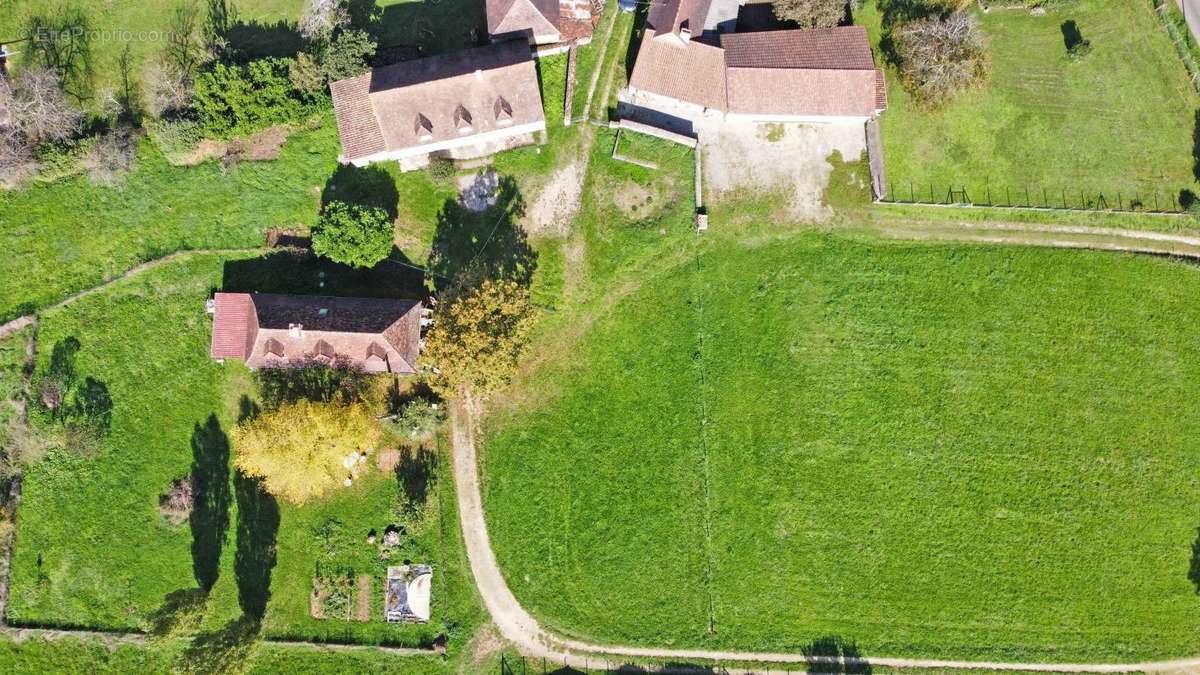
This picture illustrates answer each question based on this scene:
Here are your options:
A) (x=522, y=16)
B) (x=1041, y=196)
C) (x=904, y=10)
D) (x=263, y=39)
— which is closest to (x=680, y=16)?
(x=522, y=16)

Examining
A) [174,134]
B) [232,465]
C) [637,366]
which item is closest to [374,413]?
[232,465]

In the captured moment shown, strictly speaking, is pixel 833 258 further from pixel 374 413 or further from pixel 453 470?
pixel 374 413

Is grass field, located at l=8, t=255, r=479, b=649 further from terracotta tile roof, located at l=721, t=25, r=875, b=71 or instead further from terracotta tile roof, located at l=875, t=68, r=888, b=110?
terracotta tile roof, located at l=875, t=68, r=888, b=110

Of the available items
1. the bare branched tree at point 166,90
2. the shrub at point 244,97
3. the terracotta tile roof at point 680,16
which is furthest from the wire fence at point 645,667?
the bare branched tree at point 166,90

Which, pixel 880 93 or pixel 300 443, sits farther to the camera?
pixel 880 93

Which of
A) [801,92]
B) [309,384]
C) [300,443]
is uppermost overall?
[801,92]

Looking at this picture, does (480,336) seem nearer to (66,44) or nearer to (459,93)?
(459,93)
